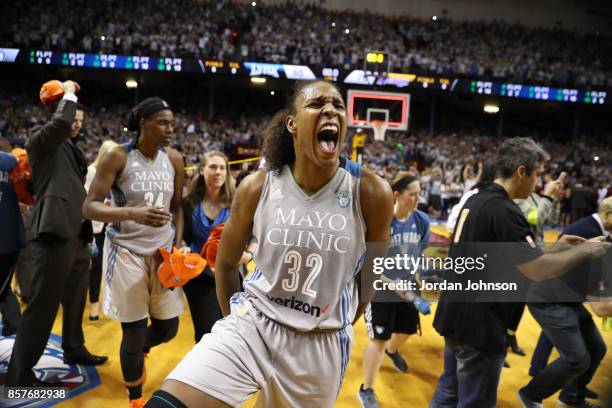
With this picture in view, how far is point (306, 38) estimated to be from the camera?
76.1ft

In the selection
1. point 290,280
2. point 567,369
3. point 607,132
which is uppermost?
point 607,132

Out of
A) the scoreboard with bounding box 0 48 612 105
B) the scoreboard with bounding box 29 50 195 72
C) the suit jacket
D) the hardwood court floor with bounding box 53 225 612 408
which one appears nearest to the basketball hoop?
the scoreboard with bounding box 0 48 612 105

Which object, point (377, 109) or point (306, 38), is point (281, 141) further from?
point (306, 38)

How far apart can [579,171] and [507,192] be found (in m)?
21.7

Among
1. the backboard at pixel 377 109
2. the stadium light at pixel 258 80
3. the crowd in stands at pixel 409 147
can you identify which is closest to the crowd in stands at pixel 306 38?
the stadium light at pixel 258 80

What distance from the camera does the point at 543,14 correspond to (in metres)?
28.1

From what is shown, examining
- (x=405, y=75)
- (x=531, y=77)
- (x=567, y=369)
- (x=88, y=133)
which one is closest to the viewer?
(x=567, y=369)

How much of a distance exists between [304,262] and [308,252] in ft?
→ 0.15

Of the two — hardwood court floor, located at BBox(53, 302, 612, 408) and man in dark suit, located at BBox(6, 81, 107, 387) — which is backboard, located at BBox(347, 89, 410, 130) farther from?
man in dark suit, located at BBox(6, 81, 107, 387)

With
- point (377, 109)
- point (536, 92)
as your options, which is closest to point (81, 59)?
point (377, 109)

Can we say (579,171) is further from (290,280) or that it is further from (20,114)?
(20,114)

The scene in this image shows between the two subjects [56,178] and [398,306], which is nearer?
[56,178]

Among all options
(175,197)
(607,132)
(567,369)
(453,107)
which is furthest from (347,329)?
(607,132)

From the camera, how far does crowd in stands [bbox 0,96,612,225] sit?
1644 centimetres
